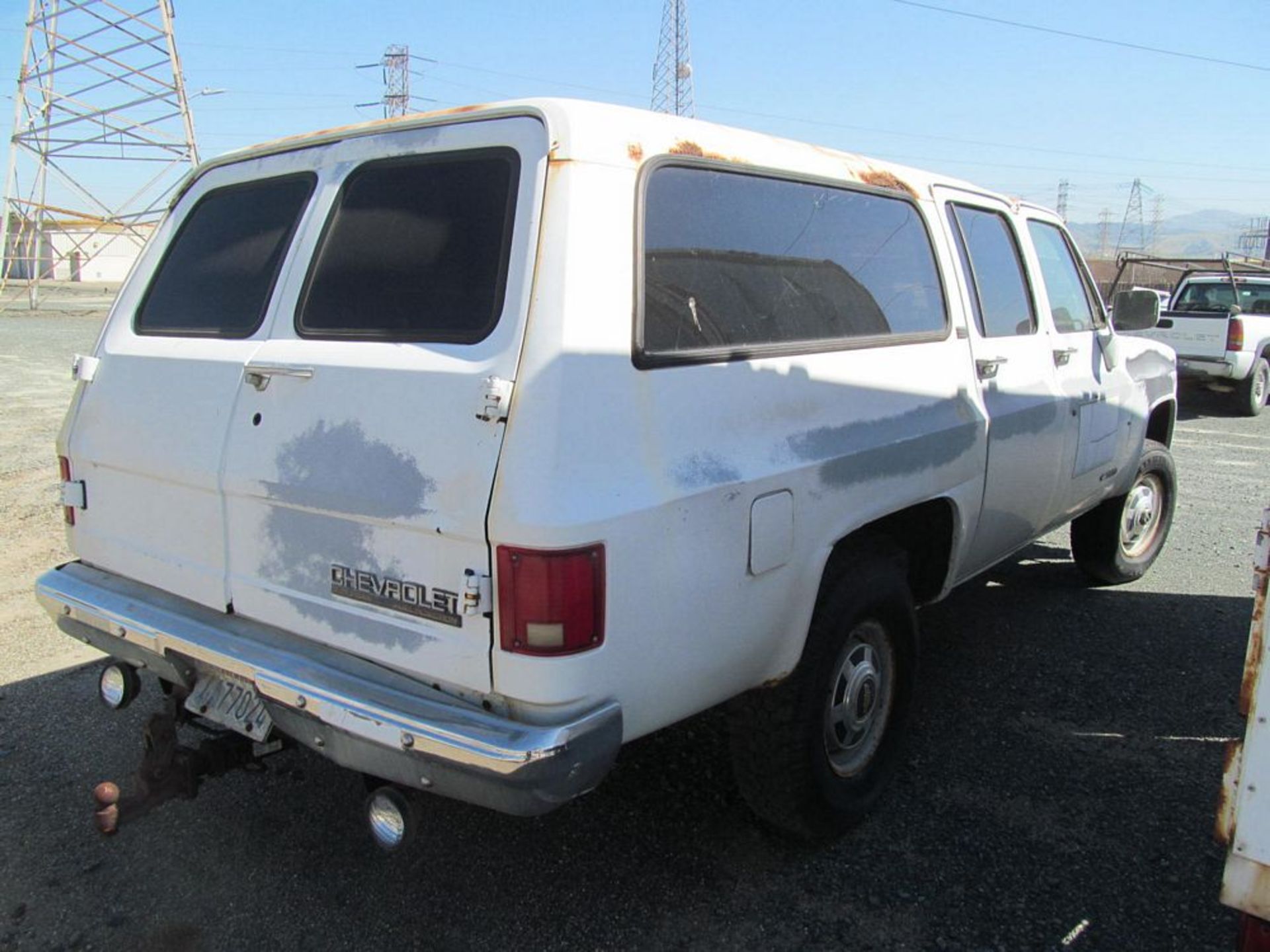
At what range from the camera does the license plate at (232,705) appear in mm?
2502

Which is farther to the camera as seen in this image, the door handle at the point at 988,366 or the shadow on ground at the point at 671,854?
the door handle at the point at 988,366

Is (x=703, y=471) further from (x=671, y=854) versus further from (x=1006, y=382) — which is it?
(x=1006, y=382)

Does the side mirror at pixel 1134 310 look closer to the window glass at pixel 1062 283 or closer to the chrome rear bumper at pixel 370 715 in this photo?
the window glass at pixel 1062 283

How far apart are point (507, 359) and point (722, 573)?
731 millimetres

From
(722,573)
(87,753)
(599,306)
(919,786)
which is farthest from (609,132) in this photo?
(87,753)

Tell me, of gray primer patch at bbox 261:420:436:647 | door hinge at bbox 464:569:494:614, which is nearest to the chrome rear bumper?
gray primer patch at bbox 261:420:436:647

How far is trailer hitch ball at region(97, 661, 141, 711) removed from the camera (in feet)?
9.59

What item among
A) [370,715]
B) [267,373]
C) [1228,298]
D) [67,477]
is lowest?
[370,715]

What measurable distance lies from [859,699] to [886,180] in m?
1.77

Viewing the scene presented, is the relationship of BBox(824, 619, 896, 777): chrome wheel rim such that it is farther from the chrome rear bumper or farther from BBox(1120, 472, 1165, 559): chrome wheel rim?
BBox(1120, 472, 1165, 559): chrome wheel rim

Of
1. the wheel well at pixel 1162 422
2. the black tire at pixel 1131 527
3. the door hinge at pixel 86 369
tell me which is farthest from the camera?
the wheel well at pixel 1162 422

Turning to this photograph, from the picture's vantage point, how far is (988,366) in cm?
355

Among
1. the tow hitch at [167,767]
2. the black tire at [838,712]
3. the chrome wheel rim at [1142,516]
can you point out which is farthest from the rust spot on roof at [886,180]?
the chrome wheel rim at [1142,516]

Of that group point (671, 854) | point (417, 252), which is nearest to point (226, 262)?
point (417, 252)
